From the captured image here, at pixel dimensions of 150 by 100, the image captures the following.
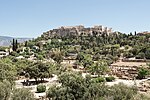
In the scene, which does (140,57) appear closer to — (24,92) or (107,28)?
(24,92)

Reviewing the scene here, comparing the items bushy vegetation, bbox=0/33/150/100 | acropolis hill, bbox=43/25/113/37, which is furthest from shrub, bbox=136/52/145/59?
acropolis hill, bbox=43/25/113/37

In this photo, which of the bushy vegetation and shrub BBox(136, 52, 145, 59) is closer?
the bushy vegetation

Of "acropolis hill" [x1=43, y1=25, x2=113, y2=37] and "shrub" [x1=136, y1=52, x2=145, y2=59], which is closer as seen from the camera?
"shrub" [x1=136, y1=52, x2=145, y2=59]

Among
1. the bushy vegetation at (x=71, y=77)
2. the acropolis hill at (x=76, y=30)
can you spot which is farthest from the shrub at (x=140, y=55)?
the acropolis hill at (x=76, y=30)

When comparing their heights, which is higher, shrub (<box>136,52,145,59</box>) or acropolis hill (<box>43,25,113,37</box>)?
acropolis hill (<box>43,25,113,37</box>)

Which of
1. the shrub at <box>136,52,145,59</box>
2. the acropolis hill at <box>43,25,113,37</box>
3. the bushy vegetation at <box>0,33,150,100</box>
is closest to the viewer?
the bushy vegetation at <box>0,33,150,100</box>

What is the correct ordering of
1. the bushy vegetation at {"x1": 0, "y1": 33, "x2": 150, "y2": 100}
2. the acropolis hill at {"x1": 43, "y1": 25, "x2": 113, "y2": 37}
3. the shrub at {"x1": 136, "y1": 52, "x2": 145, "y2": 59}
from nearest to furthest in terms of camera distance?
the bushy vegetation at {"x1": 0, "y1": 33, "x2": 150, "y2": 100} → the shrub at {"x1": 136, "y1": 52, "x2": 145, "y2": 59} → the acropolis hill at {"x1": 43, "y1": 25, "x2": 113, "y2": 37}

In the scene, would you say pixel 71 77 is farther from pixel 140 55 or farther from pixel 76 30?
pixel 76 30

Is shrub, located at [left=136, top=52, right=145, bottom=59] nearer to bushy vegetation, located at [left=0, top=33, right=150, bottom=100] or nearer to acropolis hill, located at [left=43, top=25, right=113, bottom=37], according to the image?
bushy vegetation, located at [left=0, top=33, right=150, bottom=100]

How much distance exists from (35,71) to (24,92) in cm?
2315

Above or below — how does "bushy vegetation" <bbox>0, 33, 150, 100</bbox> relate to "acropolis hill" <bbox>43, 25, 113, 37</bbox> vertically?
below

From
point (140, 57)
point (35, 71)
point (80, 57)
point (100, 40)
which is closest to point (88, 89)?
point (35, 71)

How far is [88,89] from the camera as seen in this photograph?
22812 mm

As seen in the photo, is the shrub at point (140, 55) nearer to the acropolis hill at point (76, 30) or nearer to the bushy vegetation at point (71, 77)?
the bushy vegetation at point (71, 77)
